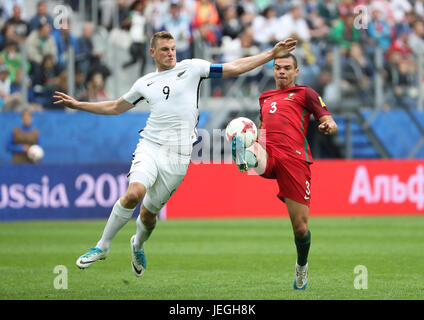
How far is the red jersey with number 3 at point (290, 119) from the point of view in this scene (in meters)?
9.06

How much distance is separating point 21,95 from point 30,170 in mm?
2091

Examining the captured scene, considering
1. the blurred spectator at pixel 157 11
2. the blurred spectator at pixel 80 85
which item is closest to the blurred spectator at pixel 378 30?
the blurred spectator at pixel 157 11

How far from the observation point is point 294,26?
22094 millimetres

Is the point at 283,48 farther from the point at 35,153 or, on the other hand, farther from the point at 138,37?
the point at 138,37

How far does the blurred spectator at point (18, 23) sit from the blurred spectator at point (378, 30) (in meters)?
9.36

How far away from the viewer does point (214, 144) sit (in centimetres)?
2077

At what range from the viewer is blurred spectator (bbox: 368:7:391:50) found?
22969mm

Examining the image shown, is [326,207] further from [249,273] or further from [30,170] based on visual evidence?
[249,273]

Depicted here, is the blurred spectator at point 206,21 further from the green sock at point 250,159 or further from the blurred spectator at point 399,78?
the green sock at point 250,159

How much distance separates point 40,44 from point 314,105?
12056 mm

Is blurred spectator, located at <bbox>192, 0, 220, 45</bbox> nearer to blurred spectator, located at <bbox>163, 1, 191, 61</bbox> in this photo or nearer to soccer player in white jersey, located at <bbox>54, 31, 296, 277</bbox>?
blurred spectator, located at <bbox>163, 1, 191, 61</bbox>

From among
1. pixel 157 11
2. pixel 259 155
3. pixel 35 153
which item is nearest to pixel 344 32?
pixel 157 11

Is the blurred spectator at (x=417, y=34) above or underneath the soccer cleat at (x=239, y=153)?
above
